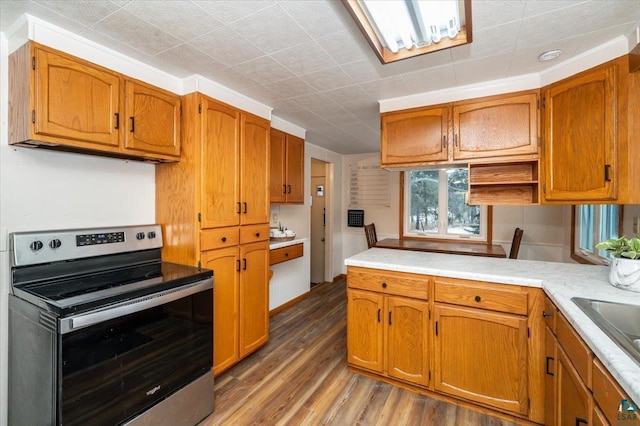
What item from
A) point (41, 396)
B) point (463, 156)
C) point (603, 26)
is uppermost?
point (603, 26)

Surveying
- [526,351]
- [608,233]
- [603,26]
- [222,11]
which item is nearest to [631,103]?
[603,26]

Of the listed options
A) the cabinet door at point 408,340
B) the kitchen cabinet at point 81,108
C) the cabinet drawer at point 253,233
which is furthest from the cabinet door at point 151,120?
the cabinet door at point 408,340

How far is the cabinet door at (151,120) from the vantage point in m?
1.83

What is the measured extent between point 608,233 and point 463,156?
1440 mm

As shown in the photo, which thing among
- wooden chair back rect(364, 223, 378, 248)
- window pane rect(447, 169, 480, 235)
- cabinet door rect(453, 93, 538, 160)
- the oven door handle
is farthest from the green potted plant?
wooden chair back rect(364, 223, 378, 248)

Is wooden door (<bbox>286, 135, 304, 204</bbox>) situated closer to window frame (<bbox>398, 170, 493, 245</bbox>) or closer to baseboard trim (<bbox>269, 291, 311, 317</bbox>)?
baseboard trim (<bbox>269, 291, 311, 317</bbox>)

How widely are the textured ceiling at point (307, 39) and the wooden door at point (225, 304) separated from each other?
1.36 metres

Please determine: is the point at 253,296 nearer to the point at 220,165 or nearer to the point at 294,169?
the point at 220,165

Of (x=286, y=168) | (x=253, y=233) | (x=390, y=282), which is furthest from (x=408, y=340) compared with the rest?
(x=286, y=168)

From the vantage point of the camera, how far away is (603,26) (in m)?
1.53

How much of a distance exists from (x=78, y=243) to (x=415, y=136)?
2.55m

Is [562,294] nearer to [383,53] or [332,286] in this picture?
[383,53]

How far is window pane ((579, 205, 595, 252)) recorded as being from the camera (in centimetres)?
282

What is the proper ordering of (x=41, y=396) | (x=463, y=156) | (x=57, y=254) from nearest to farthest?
1. (x=41, y=396)
2. (x=57, y=254)
3. (x=463, y=156)
